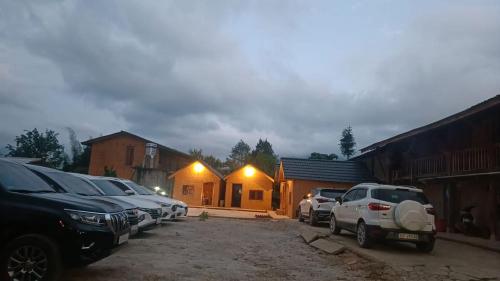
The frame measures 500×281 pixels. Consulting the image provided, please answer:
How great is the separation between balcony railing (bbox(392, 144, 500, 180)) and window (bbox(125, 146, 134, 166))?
92.1ft

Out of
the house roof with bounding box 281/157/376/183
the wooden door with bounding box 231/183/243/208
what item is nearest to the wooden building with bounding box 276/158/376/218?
the house roof with bounding box 281/157/376/183

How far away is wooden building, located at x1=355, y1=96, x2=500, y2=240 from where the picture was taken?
1510 cm

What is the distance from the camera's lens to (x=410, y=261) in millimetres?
9906

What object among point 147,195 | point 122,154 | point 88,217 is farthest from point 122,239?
point 122,154

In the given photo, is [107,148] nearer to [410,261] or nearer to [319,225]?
[319,225]

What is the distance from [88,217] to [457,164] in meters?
14.7

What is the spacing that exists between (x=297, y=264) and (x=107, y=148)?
121ft

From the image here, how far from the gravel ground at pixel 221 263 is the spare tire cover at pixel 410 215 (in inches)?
58.8

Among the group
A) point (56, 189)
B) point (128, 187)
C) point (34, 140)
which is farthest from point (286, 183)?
point (34, 140)

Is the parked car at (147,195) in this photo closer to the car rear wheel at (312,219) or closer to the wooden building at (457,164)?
the car rear wheel at (312,219)

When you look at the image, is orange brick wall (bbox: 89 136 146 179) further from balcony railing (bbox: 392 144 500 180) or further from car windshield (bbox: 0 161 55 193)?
car windshield (bbox: 0 161 55 193)

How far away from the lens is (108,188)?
522 inches

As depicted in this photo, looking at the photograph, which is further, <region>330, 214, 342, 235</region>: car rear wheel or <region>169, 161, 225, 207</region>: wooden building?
<region>169, 161, 225, 207</region>: wooden building

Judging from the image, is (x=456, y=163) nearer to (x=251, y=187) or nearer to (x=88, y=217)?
(x=88, y=217)
